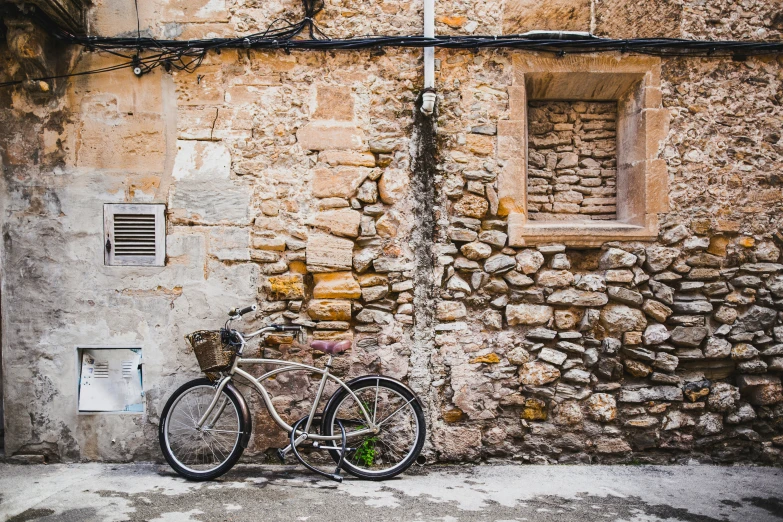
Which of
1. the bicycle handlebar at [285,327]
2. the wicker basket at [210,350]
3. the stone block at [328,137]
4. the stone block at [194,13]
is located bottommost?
the wicker basket at [210,350]

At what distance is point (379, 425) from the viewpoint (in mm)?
4160

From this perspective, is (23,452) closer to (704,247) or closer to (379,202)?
(379,202)

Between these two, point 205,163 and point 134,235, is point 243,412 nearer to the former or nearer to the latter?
point 134,235

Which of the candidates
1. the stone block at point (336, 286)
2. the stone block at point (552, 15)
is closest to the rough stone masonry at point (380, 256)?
the stone block at point (336, 286)

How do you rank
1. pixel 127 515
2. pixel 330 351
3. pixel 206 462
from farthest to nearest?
1. pixel 206 462
2. pixel 330 351
3. pixel 127 515

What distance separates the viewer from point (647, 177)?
178 inches

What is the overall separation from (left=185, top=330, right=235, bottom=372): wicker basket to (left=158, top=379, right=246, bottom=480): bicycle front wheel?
221mm

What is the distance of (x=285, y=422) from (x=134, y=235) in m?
1.92

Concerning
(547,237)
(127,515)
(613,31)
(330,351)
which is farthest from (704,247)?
(127,515)

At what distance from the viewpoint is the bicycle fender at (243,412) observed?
4.05 meters

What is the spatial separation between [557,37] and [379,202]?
1943 millimetres

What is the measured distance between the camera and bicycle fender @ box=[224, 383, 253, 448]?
13.3ft

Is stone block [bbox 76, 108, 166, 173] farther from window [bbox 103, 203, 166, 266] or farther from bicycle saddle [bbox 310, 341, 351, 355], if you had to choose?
bicycle saddle [bbox 310, 341, 351, 355]

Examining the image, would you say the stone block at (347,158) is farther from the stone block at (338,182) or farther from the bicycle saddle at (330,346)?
the bicycle saddle at (330,346)
